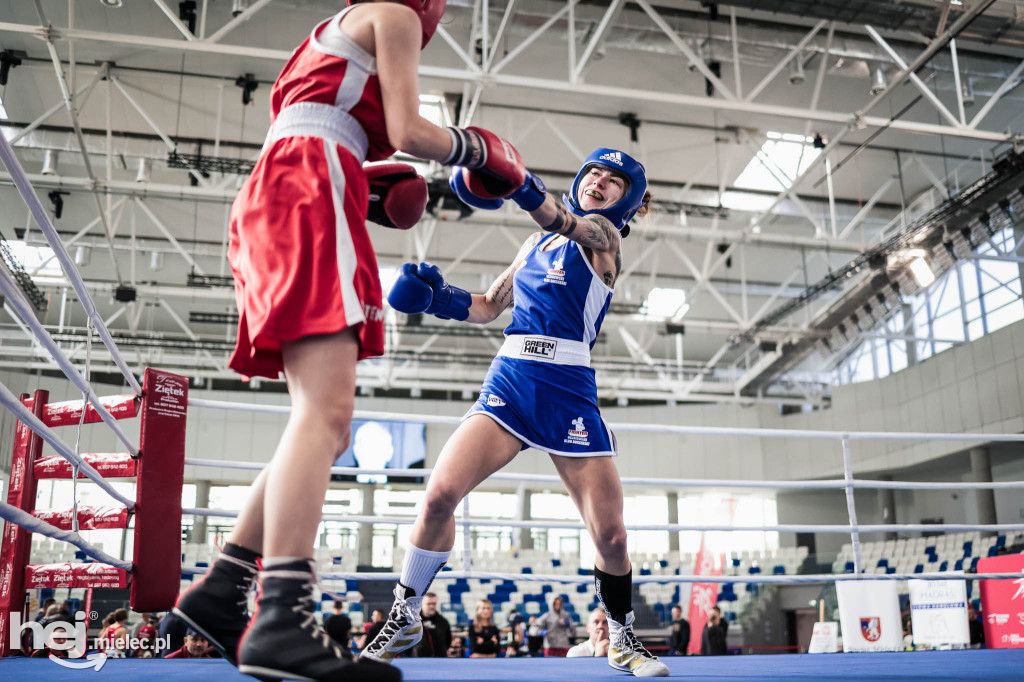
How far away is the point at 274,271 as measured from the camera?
126 cm

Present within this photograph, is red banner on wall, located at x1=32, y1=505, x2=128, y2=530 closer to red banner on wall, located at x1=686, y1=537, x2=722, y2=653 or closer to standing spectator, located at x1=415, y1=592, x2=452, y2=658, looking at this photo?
standing spectator, located at x1=415, y1=592, x2=452, y2=658

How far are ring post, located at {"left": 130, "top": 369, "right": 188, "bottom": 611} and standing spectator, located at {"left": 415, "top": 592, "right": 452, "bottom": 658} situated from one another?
201 centimetres

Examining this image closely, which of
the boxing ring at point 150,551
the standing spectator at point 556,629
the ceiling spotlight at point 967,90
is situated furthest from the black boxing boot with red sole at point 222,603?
the ceiling spotlight at point 967,90

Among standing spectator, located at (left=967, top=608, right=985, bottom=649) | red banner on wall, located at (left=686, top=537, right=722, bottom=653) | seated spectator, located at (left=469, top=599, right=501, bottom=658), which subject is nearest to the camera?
seated spectator, located at (left=469, top=599, right=501, bottom=658)

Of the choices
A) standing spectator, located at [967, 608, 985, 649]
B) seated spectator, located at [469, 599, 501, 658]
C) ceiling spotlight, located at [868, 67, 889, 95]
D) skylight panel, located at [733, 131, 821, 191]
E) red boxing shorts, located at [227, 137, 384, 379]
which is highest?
skylight panel, located at [733, 131, 821, 191]

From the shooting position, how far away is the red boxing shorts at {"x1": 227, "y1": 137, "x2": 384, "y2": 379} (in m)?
1.24

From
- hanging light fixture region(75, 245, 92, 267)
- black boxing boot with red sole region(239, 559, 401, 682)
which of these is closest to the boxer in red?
black boxing boot with red sole region(239, 559, 401, 682)

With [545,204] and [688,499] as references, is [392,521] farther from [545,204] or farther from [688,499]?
[688,499]

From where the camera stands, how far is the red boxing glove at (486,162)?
1.43 metres

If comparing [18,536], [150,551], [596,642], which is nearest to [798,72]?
[596,642]

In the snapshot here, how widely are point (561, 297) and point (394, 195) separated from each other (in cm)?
74

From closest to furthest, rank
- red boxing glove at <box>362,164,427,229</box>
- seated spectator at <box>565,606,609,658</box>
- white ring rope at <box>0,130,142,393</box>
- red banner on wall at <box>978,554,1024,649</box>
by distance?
1. white ring rope at <box>0,130,142,393</box>
2. red boxing glove at <box>362,164,427,229</box>
3. seated spectator at <box>565,606,609,658</box>
4. red banner on wall at <box>978,554,1024,649</box>

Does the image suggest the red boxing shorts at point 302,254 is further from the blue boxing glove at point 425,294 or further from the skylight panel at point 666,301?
the skylight panel at point 666,301

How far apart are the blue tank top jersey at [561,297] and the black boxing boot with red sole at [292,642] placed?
3.82ft
